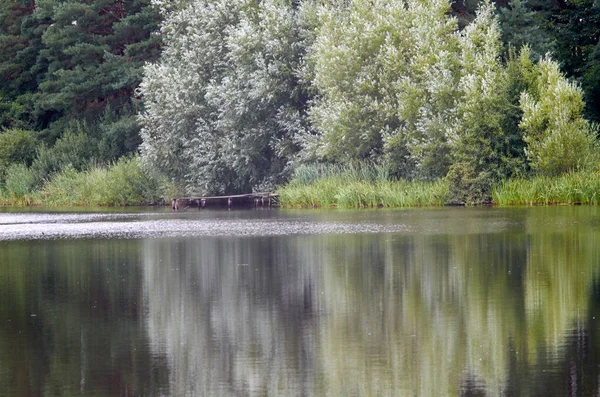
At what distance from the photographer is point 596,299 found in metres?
13.7

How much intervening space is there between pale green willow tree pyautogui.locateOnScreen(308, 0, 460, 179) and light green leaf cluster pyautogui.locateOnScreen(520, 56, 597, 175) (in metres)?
3.38

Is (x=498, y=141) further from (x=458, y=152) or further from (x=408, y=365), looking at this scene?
(x=408, y=365)

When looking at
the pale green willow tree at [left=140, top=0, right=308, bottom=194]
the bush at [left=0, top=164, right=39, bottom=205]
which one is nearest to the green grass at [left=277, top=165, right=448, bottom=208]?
the pale green willow tree at [left=140, top=0, right=308, bottom=194]

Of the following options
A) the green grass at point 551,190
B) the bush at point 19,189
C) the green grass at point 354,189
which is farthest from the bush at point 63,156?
the green grass at point 551,190

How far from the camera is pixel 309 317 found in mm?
13109

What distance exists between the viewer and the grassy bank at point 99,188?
55656mm

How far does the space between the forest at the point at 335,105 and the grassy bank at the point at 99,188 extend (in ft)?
0.34

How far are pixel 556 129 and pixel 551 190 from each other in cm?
272

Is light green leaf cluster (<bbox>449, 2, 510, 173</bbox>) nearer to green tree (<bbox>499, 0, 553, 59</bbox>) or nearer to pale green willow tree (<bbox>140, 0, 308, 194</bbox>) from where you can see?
green tree (<bbox>499, 0, 553, 59</bbox>)

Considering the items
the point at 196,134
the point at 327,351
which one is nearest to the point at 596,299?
the point at 327,351

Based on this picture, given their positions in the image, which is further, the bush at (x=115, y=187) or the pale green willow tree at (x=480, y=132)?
the bush at (x=115, y=187)

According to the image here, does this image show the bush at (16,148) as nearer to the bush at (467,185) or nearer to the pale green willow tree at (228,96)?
the pale green willow tree at (228,96)

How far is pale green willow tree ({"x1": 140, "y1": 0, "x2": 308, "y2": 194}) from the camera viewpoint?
163 feet

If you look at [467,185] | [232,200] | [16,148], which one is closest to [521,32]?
[467,185]
